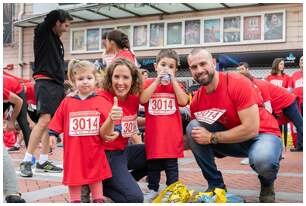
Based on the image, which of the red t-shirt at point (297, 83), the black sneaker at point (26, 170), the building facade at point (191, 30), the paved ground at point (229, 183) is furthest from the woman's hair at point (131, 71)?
the building facade at point (191, 30)

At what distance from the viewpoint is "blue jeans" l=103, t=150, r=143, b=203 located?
3359 mm

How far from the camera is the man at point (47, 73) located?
4.94 m

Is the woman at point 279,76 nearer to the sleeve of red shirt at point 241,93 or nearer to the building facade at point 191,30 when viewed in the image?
the sleeve of red shirt at point 241,93

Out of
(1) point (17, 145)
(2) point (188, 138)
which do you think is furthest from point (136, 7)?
(2) point (188, 138)

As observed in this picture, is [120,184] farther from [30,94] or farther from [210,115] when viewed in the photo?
[30,94]

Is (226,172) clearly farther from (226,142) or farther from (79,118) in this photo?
(79,118)

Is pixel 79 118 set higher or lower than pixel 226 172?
higher

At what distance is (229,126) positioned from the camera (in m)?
3.73

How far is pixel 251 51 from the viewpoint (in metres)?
15.7

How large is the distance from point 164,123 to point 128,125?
34 centimetres

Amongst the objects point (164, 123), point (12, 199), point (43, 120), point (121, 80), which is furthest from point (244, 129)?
point (43, 120)

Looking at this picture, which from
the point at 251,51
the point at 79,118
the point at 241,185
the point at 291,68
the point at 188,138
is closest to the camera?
the point at 79,118

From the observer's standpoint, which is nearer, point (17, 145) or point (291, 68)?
point (17, 145)

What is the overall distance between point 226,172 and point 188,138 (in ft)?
5.47
